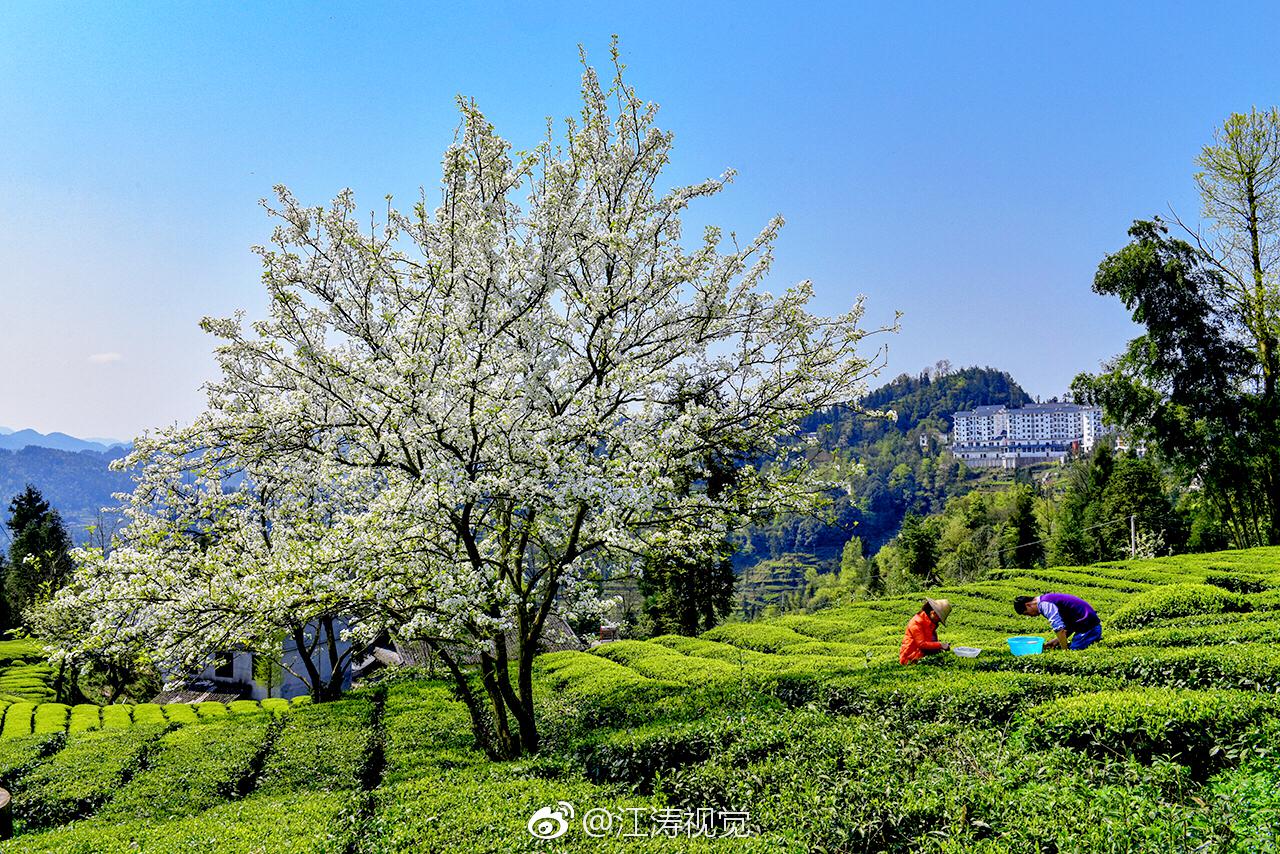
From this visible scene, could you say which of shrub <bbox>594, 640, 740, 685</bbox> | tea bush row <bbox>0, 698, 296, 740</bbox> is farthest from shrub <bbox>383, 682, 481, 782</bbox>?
tea bush row <bbox>0, 698, 296, 740</bbox>

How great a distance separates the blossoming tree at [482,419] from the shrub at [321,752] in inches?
82.5

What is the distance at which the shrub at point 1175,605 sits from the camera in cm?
1239

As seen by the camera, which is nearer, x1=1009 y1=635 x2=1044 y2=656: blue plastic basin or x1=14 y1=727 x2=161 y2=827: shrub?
x1=1009 y1=635 x2=1044 y2=656: blue plastic basin

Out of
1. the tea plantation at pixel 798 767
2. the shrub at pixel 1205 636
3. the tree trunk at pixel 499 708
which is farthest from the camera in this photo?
the tree trunk at pixel 499 708

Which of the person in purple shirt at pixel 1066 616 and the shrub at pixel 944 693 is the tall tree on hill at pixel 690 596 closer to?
the person in purple shirt at pixel 1066 616

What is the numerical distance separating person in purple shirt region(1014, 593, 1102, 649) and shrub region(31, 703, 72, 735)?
75.3ft

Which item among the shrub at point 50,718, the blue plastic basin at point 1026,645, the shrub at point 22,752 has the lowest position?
the shrub at point 50,718

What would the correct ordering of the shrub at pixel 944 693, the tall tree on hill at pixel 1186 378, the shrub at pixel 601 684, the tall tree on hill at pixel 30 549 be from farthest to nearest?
the tall tree on hill at pixel 30 549 → the tall tree on hill at pixel 1186 378 → the shrub at pixel 601 684 → the shrub at pixel 944 693

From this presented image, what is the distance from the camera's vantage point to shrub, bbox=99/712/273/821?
9828 mm

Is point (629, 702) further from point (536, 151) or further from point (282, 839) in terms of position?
point (536, 151)

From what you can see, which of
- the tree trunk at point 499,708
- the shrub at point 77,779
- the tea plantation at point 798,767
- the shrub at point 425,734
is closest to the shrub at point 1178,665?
the tea plantation at point 798,767

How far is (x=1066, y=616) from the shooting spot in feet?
32.7

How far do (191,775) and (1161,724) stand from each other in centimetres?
1253

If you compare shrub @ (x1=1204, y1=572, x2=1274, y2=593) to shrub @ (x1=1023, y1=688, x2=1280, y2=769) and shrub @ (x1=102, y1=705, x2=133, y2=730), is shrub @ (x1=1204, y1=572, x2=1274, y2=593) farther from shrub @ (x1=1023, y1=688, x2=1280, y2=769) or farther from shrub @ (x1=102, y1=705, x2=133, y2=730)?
shrub @ (x1=102, y1=705, x2=133, y2=730)
